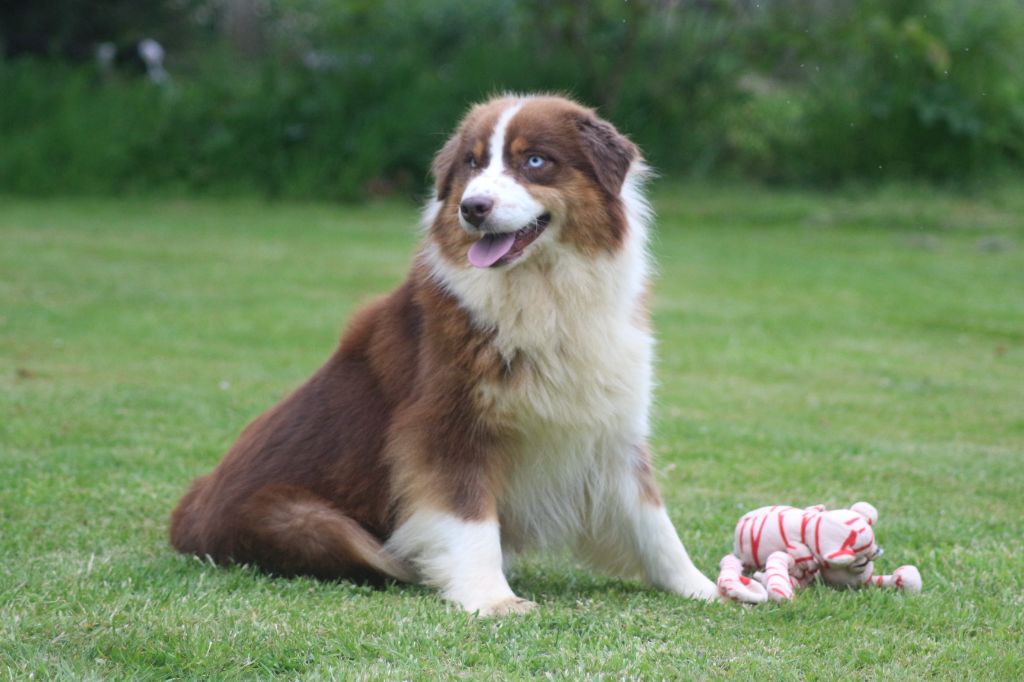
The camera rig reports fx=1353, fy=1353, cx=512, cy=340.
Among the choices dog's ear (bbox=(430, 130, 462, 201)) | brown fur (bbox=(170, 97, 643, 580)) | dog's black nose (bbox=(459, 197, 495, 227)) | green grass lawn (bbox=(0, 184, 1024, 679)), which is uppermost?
dog's ear (bbox=(430, 130, 462, 201))

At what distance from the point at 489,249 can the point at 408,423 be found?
1.98 feet

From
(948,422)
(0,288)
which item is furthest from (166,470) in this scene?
(0,288)

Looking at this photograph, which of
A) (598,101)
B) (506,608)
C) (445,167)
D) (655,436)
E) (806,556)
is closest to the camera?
(506,608)

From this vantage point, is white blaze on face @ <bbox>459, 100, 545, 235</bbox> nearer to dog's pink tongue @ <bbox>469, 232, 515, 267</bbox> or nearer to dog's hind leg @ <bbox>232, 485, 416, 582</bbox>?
dog's pink tongue @ <bbox>469, 232, 515, 267</bbox>

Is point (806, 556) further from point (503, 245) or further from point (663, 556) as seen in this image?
point (503, 245)

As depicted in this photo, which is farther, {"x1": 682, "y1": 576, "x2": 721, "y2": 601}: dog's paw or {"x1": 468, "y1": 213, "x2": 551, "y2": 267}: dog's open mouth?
{"x1": 682, "y1": 576, "x2": 721, "y2": 601}: dog's paw

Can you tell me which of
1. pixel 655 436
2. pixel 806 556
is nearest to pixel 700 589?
pixel 806 556

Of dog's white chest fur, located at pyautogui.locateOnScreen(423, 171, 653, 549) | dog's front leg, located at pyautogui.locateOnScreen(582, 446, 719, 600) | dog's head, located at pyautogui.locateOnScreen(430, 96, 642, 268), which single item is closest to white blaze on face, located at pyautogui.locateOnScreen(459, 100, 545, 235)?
dog's head, located at pyautogui.locateOnScreen(430, 96, 642, 268)

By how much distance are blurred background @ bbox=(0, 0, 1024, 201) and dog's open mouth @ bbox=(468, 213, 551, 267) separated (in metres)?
12.2

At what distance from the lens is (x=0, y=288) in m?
10.9

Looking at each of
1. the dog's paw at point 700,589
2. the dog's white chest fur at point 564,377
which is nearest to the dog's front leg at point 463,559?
the dog's white chest fur at point 564,377

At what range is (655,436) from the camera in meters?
6.86

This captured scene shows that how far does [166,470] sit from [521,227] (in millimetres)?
2564

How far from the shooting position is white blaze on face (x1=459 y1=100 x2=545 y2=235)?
4074 millimetres
